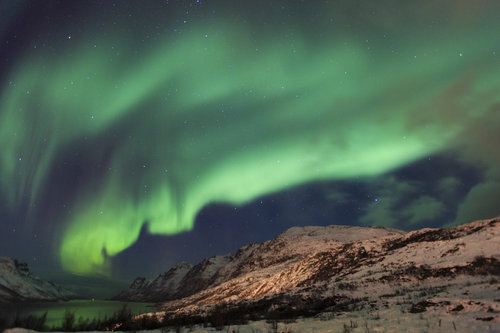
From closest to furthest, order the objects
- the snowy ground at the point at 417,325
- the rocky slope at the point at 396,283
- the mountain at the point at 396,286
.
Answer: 1. the snowy ground at the point at 417,325
2. the mountain at the point at 396,286
3. the rocky slope at the point at 396,283

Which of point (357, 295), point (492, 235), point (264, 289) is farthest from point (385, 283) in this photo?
point (264, 289)

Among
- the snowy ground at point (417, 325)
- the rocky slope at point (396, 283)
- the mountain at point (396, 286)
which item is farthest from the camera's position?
the rocky slope at point (396, 283)

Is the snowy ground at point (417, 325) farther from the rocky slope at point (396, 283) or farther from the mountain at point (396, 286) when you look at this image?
the rocky slope at point (396, 283)

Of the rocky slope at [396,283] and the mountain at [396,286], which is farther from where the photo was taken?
the rocky slope at [396,283]

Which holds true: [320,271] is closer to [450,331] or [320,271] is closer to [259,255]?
[450,331]

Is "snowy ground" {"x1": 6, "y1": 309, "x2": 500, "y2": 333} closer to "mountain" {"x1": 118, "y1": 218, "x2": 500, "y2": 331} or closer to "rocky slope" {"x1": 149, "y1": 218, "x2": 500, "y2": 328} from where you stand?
"mountain" {"x1": 118, "y1": 218, "x2": 500, "y2": 331}

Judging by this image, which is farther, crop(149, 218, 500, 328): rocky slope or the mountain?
crop(149, 218, 500, 328): rocky slope

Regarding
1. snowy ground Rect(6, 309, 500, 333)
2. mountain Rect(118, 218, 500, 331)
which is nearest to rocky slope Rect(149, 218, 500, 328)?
mountain Rect(118, 218, 500, 331)

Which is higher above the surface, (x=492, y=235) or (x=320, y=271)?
(x=492, y=235)

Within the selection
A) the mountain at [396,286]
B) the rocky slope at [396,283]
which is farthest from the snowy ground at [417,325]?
the rocky slope at [396,283]

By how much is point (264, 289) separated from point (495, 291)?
53.5 metres

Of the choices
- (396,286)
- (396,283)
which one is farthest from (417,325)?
(396,283)

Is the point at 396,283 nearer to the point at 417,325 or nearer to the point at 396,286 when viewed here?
the point at 396,286

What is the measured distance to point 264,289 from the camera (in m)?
63.2
